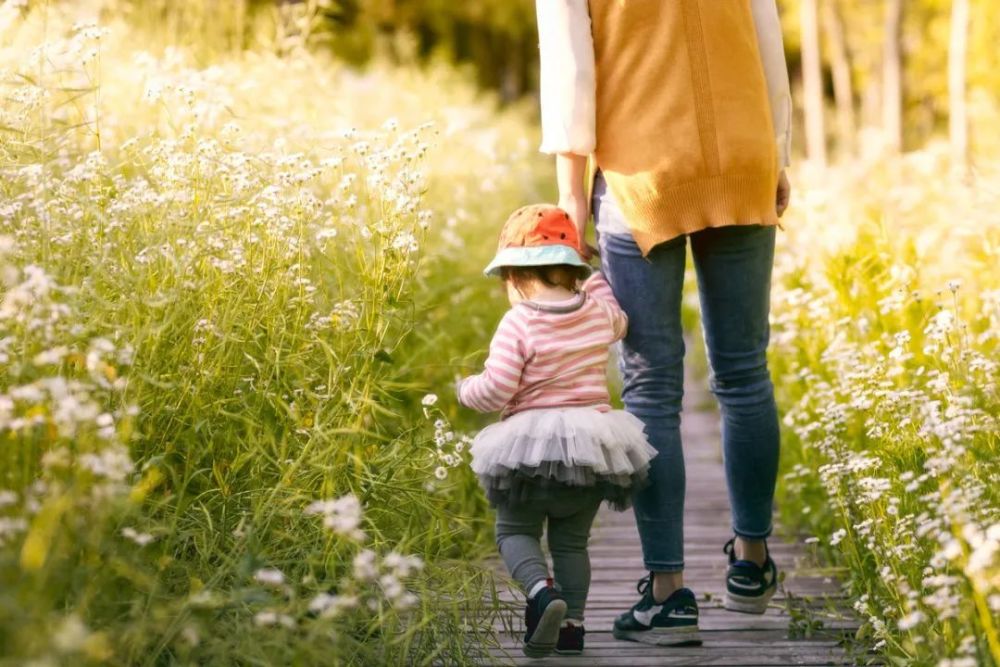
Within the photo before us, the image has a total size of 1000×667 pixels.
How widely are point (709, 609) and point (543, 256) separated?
1192 millimetres

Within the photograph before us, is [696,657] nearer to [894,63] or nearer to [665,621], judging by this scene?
[665,621]

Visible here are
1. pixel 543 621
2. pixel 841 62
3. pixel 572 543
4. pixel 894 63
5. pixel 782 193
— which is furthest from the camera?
pixel 841 62

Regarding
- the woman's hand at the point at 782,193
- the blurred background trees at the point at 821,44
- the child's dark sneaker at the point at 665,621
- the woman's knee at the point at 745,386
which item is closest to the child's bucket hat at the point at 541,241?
the woman's knee at the point at 745,386

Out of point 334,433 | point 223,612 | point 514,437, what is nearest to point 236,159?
point 334,433

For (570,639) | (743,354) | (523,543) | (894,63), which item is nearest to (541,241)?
(743,354)

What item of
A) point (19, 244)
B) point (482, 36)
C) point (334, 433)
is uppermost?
point (19, 244)

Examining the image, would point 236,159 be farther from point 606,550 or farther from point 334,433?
point 606,550

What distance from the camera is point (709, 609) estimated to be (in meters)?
3.74

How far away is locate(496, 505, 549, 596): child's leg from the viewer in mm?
3164

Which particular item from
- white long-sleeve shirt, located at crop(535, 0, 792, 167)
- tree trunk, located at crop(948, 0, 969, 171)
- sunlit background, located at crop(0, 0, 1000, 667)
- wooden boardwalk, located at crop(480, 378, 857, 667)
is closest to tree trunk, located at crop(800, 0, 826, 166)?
tree trunk, located at crop(948, 0, 969, 171)

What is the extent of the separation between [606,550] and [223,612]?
2.20m

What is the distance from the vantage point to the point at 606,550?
15.0 ft

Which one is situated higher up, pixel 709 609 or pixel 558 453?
pixel 558 453

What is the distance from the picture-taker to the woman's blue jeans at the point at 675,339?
10.7 feet
